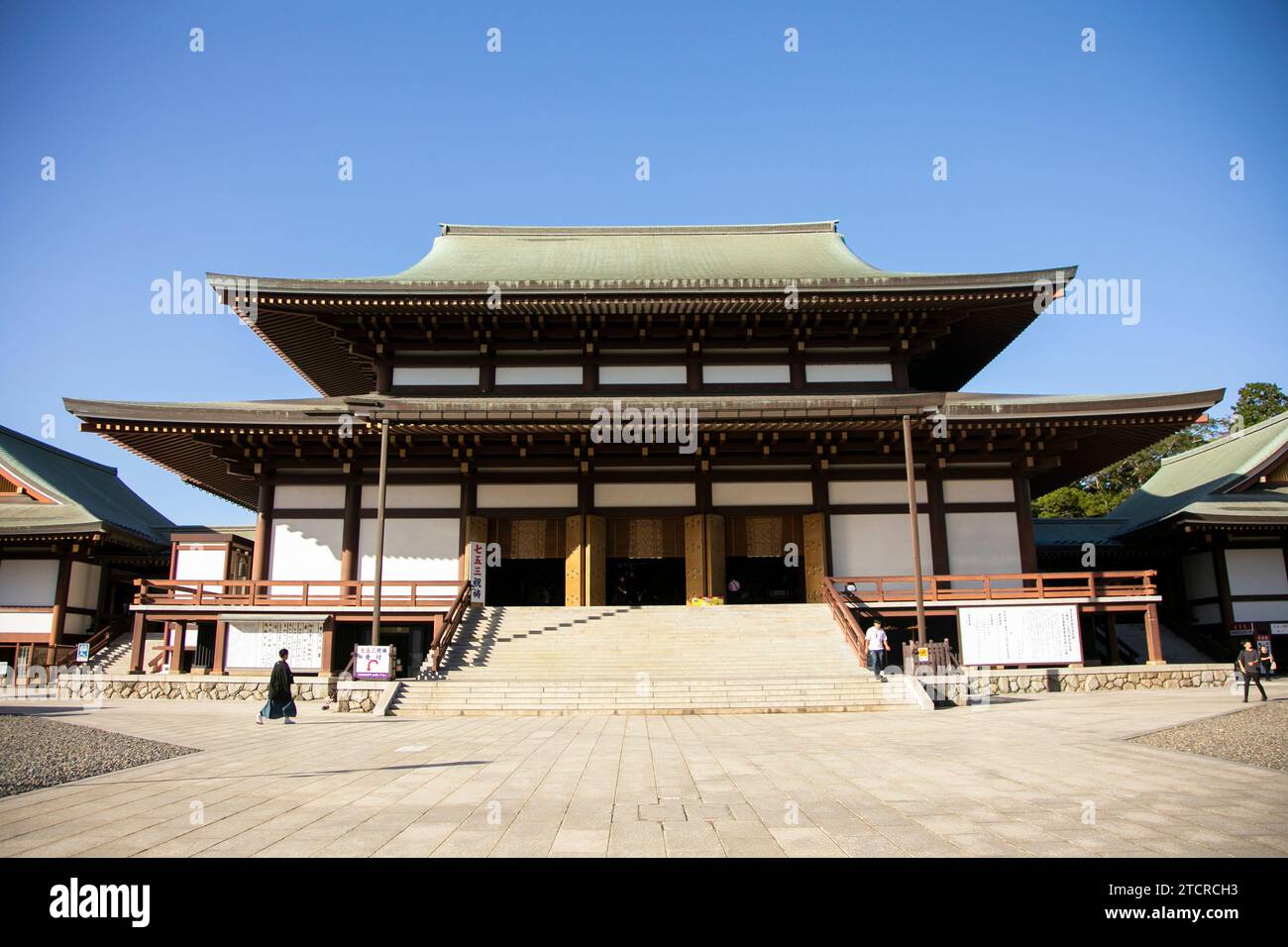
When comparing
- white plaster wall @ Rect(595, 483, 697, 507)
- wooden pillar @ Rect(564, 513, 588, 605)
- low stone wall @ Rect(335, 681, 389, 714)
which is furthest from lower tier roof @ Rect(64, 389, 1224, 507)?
low stone wall @ Rect(335, 681, 389, 714)

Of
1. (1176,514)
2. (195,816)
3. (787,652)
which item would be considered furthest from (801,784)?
(1176,514)

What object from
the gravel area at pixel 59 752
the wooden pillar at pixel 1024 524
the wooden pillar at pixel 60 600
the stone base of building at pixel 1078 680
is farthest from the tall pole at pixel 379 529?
the wooden pillar at pixel 1024 524

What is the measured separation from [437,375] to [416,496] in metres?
4.24

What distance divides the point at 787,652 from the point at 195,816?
1452cm

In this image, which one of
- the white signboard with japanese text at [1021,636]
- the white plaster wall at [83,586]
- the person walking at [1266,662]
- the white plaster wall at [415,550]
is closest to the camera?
the white signboard with japanese text at [1021,636]

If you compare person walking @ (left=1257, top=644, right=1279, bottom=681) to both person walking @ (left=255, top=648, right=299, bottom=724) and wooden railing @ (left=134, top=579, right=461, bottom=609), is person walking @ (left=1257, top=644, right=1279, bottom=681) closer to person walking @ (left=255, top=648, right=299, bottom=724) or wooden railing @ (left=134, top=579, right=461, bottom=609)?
wooden railing @ (left=134, top=579, right=461, bottom=609)

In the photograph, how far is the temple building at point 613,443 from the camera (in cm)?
2077

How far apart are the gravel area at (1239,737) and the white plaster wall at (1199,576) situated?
15.4 meters

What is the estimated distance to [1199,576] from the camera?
2567 centimetres

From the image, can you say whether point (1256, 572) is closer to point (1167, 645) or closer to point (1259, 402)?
point (1167, 645)

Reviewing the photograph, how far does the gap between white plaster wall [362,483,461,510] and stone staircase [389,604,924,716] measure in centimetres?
379

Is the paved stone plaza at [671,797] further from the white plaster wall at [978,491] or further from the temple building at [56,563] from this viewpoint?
the temple building at [56,563]
